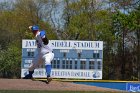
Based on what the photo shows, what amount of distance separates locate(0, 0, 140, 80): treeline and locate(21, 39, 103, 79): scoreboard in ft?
34.3

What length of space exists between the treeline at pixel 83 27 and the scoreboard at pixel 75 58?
34.3ft

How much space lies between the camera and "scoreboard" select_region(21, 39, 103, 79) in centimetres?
3119

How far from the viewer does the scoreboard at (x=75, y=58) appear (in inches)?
1228

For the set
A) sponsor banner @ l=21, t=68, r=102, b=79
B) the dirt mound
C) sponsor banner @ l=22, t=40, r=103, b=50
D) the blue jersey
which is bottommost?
sponsor banner @ l=21, t=68, r=102, b=79

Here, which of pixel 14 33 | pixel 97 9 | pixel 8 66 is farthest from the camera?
pixel 14 33

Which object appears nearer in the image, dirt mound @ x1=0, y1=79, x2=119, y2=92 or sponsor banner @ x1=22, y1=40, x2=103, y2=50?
dirt mound @ x1=0, y1=79, x2=119, y2=92

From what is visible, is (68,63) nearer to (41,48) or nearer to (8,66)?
(8,66)

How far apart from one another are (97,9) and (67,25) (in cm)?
383

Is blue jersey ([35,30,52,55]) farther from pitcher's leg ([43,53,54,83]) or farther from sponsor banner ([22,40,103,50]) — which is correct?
sponsor banner ([22,40,103,50])

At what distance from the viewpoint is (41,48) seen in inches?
523

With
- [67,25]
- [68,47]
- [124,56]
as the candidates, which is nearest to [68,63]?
[68,47]

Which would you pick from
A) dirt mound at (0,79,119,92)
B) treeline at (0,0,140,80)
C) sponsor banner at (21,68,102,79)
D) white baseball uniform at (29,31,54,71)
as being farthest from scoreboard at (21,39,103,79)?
dirt mound at (0,79,119,92)

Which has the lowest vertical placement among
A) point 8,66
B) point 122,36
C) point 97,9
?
point 8,66

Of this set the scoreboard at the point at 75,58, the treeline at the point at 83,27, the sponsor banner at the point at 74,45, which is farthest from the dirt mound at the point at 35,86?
the treeline at the point at 83,27
